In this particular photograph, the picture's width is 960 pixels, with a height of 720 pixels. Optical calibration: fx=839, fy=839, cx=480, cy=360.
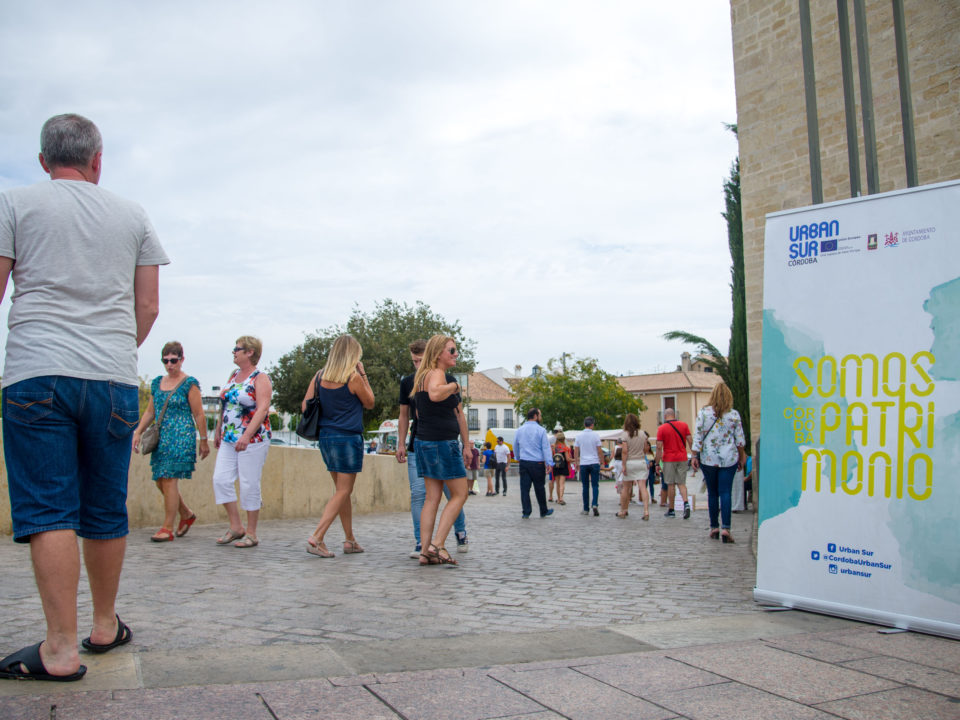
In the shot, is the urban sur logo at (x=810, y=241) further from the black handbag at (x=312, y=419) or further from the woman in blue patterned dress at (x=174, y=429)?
the woman in blue patterned dress at (x=174, y=429)

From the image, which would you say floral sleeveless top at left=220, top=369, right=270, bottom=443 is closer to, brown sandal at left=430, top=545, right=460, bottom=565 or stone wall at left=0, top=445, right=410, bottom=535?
stone wall at left=0, top=445, right=410, bottom=535

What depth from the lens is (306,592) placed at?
5137mm

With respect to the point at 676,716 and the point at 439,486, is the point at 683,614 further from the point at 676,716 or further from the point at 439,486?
the point at 439,486

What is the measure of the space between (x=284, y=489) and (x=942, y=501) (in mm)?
8458

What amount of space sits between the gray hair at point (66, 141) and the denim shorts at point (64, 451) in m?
0.89

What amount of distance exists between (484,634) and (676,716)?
1.45m

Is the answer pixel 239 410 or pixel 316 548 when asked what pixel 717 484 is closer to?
pixel 316 548

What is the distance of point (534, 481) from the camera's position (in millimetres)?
13156

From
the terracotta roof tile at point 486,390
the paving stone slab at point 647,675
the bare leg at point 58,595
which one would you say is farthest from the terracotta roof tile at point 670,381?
the bare leg at point 58,595

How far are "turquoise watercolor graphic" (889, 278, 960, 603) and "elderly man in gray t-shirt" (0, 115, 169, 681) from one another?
11.9ft

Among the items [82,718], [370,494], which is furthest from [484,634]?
[370,494]

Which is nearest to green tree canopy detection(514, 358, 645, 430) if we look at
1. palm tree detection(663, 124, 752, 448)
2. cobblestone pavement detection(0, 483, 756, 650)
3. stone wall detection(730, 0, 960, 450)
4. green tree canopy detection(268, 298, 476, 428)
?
green tree canopy detection(268, 298, 476, 428)

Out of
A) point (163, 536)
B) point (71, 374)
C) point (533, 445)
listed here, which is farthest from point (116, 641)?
point (533, 445)

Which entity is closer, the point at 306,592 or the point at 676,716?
the point at 676,716
